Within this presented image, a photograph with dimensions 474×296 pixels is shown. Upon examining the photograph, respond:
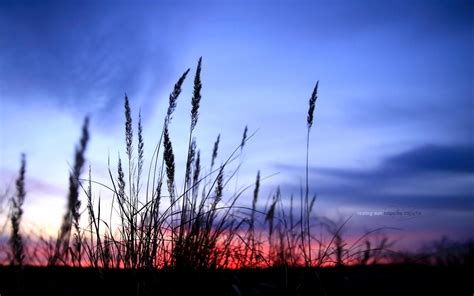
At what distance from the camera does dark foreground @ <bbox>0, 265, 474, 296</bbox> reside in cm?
275

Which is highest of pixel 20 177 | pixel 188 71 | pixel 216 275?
pixel 188 71

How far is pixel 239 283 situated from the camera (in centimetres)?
280

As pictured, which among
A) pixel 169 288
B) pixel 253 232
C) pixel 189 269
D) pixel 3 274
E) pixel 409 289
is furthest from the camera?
pixel 253 232

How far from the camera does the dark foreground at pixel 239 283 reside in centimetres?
275

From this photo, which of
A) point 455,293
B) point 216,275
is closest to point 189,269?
point 216,275

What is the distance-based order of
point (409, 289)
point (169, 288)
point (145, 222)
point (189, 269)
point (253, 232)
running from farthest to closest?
point (253, 232) → point (145, 222) → point (189, 269) → point (409, 289) → point (169, 288)

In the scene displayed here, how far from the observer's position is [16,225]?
9.75 feet

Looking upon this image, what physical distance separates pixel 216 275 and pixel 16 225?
137 centimetres

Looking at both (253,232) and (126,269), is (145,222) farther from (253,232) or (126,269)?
(253,232)

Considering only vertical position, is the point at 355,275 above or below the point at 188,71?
below

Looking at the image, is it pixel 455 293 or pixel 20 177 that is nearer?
pixel 455 293

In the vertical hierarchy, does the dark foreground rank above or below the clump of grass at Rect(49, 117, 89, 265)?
below

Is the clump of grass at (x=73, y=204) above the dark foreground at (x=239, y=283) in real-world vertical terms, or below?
above

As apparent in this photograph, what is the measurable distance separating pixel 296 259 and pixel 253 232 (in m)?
0.66
